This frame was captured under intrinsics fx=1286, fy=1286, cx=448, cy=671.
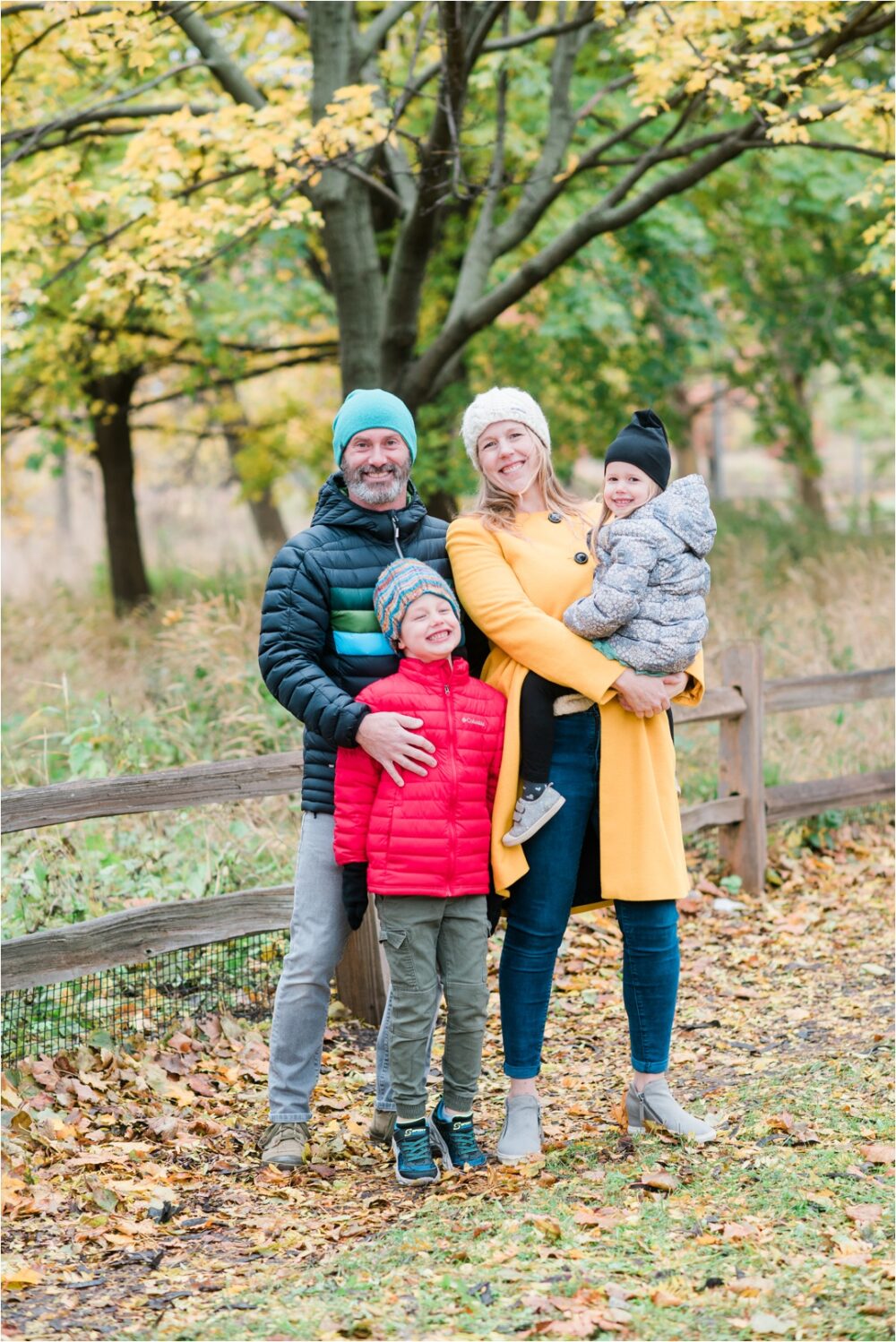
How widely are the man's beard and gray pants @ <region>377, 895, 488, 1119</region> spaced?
1.09 meters

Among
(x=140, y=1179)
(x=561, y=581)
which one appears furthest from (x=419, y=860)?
(x=140, y=1179)

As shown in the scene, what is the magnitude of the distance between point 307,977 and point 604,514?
1568mm

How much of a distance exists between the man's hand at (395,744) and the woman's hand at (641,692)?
1.79ft

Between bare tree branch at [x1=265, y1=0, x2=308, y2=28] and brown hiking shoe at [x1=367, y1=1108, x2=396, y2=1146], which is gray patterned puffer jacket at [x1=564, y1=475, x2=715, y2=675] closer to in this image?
brown hiking shoe at [x1=367, y1=1108, x2=396, y2=1146]

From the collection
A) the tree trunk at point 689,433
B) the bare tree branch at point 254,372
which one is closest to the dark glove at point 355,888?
the bare tree branch at point 254,372

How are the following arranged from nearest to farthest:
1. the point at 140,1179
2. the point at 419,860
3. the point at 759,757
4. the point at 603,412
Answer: the point at 419,860 < the point at 140,1179 < the point at 759,757 < the point at 603,412

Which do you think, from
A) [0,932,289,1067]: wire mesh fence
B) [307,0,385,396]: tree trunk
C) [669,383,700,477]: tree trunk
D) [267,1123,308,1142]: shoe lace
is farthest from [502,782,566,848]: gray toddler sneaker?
[669,383,700,477]: tree trunk

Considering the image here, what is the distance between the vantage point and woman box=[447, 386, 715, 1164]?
11.4 ft

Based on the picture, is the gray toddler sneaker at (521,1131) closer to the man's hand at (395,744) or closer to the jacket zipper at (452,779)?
the jacket zipper at (452,779)

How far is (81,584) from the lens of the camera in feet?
48.1

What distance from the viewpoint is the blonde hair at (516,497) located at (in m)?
3.57

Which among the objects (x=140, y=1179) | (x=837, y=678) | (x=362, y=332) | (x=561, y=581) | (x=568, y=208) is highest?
(x=568, y=208)

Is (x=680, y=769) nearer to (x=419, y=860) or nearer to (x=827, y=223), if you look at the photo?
(x=419, y=860)

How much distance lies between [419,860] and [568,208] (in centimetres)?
837
